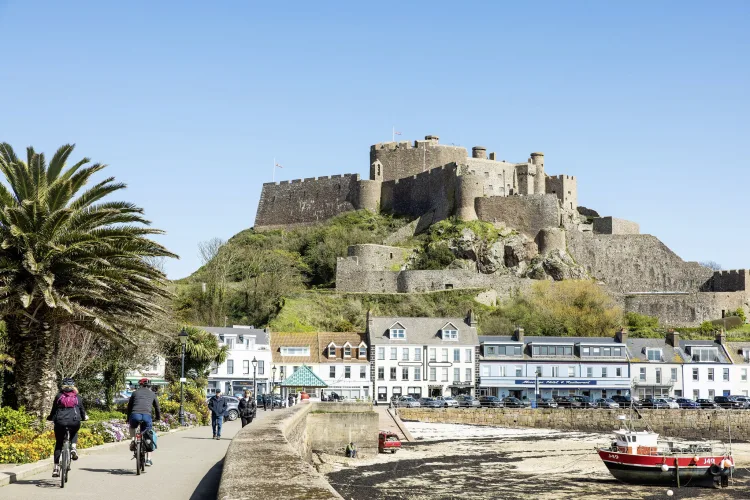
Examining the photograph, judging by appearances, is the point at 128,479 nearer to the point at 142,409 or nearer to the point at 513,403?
the point at 142,409

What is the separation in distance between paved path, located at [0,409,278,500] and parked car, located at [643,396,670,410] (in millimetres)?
49066

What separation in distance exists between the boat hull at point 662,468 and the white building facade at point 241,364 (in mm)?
34231

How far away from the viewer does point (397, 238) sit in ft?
335

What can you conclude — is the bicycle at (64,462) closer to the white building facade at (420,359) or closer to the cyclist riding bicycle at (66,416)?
the cyclist riding bicycle at (66,416)

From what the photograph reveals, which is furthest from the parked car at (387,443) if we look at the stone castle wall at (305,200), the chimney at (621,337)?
the stone castle wall at (305,200)

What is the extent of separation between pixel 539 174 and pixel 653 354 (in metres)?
35.2

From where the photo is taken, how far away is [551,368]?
7138 cm

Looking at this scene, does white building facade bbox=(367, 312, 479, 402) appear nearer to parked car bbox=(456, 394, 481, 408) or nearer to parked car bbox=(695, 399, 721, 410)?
parked car bbox=(456, 394, 481, 408)

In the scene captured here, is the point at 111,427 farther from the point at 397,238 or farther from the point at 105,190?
→ the point at 397,238

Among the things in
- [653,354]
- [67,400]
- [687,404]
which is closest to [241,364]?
[687,404]

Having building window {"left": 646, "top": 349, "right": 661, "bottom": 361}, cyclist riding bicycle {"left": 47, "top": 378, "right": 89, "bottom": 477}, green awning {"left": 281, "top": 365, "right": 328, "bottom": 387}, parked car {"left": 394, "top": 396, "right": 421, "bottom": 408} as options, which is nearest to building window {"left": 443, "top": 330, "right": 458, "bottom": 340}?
parked car {"left": 394, "top": 396, "right": 421, "bottom": 408}

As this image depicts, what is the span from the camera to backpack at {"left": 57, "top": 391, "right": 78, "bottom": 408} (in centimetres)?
1477

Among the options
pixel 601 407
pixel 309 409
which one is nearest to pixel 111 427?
pixel 309 409

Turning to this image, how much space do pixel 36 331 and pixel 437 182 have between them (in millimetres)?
82571
